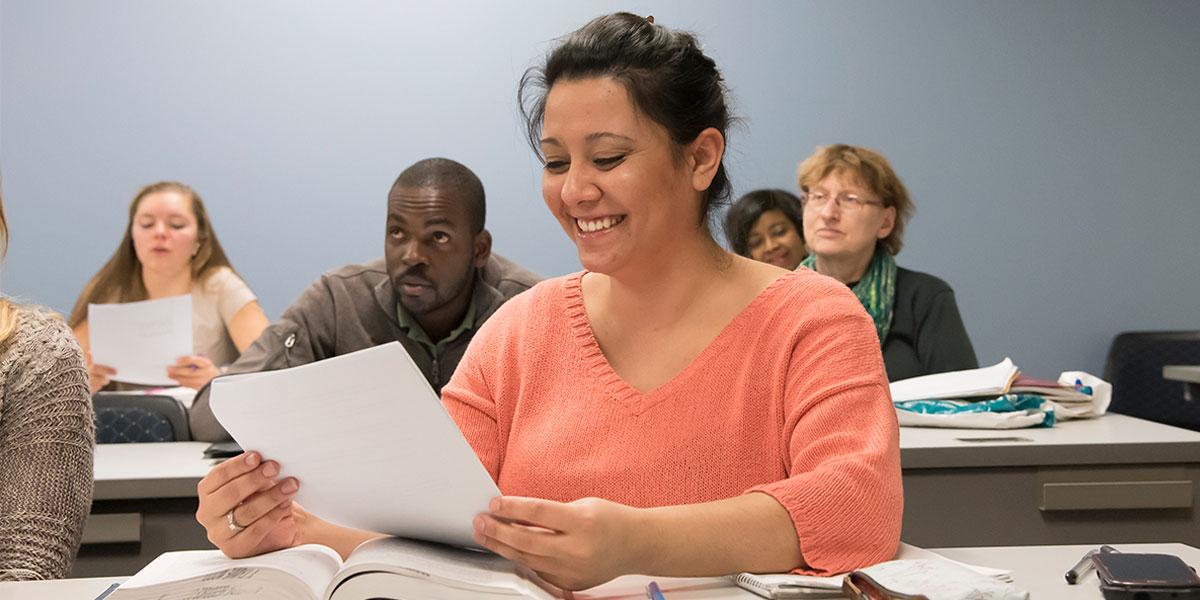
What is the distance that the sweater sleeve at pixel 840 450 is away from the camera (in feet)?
4.15

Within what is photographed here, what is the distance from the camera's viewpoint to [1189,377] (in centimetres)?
403

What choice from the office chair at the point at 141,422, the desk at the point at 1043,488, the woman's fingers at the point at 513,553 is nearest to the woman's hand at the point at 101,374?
the office chair at the point at 141,422

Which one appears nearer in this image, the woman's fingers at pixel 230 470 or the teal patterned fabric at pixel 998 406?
the woman's fingers at pixel 230 470

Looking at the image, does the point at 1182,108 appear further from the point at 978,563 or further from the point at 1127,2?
the point at 978,563

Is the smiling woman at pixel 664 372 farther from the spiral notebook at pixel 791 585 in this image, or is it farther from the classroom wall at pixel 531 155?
the classroom wall at pixel 531 155

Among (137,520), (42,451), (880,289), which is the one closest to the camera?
(42,451)

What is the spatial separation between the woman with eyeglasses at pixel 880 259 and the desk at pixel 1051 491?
1032 mm

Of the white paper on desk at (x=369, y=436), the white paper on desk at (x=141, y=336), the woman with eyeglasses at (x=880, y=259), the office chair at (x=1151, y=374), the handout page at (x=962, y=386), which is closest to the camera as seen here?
the white paper on desk at (x=369, y=436)

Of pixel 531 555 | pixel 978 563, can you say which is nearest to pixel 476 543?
pixel 531 555

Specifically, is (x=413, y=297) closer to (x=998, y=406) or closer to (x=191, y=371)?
(x=191, y=371)

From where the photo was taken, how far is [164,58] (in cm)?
495

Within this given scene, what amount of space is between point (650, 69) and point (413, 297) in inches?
64.8

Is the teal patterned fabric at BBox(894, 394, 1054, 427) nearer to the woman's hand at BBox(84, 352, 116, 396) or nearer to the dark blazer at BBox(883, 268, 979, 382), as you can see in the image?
the dark blazer at BBox(883, 268, 979, 382)

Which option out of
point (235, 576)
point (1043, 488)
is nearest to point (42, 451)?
point (235, 576)
